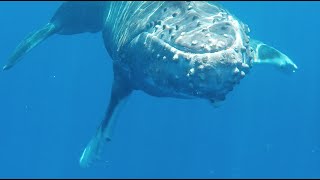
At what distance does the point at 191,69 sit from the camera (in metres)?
8.41

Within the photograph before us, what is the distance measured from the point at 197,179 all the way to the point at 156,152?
10.7 feet

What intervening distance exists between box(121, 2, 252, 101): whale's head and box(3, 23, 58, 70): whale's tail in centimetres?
734

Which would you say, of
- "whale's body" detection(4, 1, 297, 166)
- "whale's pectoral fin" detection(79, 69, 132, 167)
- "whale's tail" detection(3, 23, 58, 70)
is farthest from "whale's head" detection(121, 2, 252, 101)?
"whale's tail" detection(3, 23, 58, 70)

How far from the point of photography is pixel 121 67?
11.9 meters

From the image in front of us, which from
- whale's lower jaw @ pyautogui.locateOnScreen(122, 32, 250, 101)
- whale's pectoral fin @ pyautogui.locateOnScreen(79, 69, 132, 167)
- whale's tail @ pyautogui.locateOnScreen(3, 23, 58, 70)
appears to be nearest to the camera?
whale's lower jaw @ pyautogui.locateOnScreen(122, 32, 250, 101)

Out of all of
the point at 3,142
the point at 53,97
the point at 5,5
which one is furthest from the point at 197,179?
the point at 5,5

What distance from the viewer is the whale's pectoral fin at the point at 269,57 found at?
12.4 meters

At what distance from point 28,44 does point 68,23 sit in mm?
1944

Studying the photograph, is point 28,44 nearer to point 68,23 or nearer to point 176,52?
point 68,23

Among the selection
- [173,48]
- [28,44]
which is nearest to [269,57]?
[173,48]

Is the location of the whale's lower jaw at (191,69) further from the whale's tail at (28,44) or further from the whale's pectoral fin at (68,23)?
the whale's tail at (28,44)

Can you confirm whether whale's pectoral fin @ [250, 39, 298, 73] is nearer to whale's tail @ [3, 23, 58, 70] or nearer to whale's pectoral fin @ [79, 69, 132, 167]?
whale's pectoral fin @ [79, 69, 132, 167]

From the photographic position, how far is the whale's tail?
1641cm

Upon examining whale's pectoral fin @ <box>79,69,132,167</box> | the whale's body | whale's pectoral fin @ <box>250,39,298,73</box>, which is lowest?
whale's pectoral fin @ <box>79,69,132,167</box>
